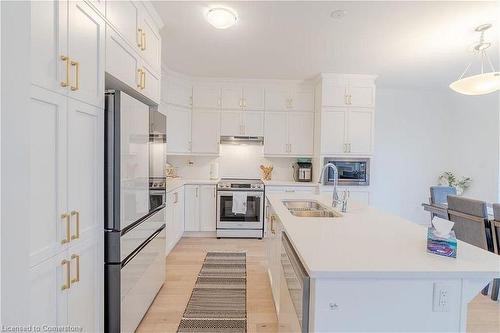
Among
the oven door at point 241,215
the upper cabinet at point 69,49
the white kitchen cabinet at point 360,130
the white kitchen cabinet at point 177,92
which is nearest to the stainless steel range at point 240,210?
the oven door at point 241,215

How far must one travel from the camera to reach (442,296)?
1033mm

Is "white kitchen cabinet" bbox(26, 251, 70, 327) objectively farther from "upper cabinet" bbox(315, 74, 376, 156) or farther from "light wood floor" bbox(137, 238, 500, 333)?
"upper cabinet" bbox(315, 74, 376, 156)

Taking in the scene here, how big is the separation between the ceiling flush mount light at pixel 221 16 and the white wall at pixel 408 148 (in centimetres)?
356

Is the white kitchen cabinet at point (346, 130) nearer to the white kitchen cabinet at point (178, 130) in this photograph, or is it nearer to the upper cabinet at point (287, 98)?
the upper cabinet at point (287, 98)

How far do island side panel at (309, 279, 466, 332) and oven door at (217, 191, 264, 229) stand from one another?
3.17m

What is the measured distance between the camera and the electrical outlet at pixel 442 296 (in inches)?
40.6

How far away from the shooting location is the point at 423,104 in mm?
4910

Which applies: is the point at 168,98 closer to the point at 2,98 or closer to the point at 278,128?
the point at 278,128

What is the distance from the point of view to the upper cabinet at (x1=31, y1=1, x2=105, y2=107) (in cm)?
106

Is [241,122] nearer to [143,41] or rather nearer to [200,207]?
[200,207]

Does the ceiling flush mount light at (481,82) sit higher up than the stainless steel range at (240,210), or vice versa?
the ceiling flush mount light at (481,82)

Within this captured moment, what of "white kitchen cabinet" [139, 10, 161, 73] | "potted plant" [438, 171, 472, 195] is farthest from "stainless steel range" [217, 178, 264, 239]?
"potted plant" [438, 171, 472, 195]

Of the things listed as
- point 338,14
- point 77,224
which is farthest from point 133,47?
point 338,14

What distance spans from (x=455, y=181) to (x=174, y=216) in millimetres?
4862
